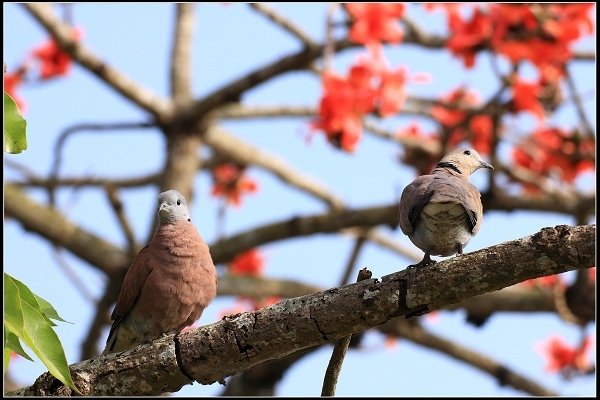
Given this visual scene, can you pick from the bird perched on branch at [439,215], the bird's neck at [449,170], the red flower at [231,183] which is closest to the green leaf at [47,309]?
the bird perched on branch at [439,215]

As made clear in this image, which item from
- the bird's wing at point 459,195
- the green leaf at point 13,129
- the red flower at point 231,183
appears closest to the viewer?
the green leaf at point 13,129

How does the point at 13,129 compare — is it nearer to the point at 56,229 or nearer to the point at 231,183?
the point at 56,229

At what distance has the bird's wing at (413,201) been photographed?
125 inches

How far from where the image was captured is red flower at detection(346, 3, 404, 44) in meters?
6.49

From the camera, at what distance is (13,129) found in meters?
2.61

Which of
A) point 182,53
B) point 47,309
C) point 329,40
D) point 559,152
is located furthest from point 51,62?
point 47,309

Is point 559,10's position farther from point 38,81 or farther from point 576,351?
point 38,81

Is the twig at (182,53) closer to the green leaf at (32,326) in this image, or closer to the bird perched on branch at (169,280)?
the bird perched on branch at (169,280)

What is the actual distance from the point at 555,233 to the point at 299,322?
833mm

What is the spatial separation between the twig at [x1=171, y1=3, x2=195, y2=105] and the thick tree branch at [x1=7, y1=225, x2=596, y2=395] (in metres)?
4.26

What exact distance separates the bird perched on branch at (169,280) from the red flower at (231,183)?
4.12 metres

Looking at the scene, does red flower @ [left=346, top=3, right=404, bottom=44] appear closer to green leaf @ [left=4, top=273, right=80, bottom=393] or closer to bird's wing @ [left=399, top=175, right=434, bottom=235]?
bird's wing @ [left=399, top=175, right=434, bottom=235]

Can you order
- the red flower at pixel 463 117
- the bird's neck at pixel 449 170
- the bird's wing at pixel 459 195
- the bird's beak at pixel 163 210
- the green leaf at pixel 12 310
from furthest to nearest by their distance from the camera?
the red flower at pixel 463 117, the bird's beak at pixel 163 210, the bird's neck at pixel 449 170, the bird's wing at pixel 459 195, the green leaf at pixel 12 310

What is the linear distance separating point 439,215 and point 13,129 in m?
1.38
